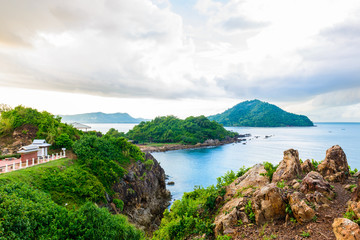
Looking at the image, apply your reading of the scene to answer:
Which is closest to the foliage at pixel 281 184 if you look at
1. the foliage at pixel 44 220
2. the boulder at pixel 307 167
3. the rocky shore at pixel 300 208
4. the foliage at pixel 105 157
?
the rocky shore at pixel 300 208

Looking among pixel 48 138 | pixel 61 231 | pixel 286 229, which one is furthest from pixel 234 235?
pixel 48 138

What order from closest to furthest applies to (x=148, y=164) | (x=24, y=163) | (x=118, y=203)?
(x=24, y=163), (x=118, y=203), (x=148, y=164)

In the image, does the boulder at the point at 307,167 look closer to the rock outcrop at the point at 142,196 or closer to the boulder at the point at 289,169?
the boulder at the point at 289,169

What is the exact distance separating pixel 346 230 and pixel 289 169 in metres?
7.03

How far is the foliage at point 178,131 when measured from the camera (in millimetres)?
112438

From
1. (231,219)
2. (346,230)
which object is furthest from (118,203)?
(346,230)

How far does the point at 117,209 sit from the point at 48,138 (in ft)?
48.9

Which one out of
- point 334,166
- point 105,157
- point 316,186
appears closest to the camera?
point 316,186

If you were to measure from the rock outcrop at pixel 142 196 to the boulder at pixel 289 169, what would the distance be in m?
16.3

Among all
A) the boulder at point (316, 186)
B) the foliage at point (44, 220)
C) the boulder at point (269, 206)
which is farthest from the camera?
the boulder at point (316, 186)

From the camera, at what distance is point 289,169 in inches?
547

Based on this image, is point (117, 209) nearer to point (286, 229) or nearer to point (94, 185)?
point (94, 185)

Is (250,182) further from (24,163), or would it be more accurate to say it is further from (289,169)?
(24,163)

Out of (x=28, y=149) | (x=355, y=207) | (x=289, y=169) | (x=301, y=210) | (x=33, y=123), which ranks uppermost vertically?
(x=33, y=123)
